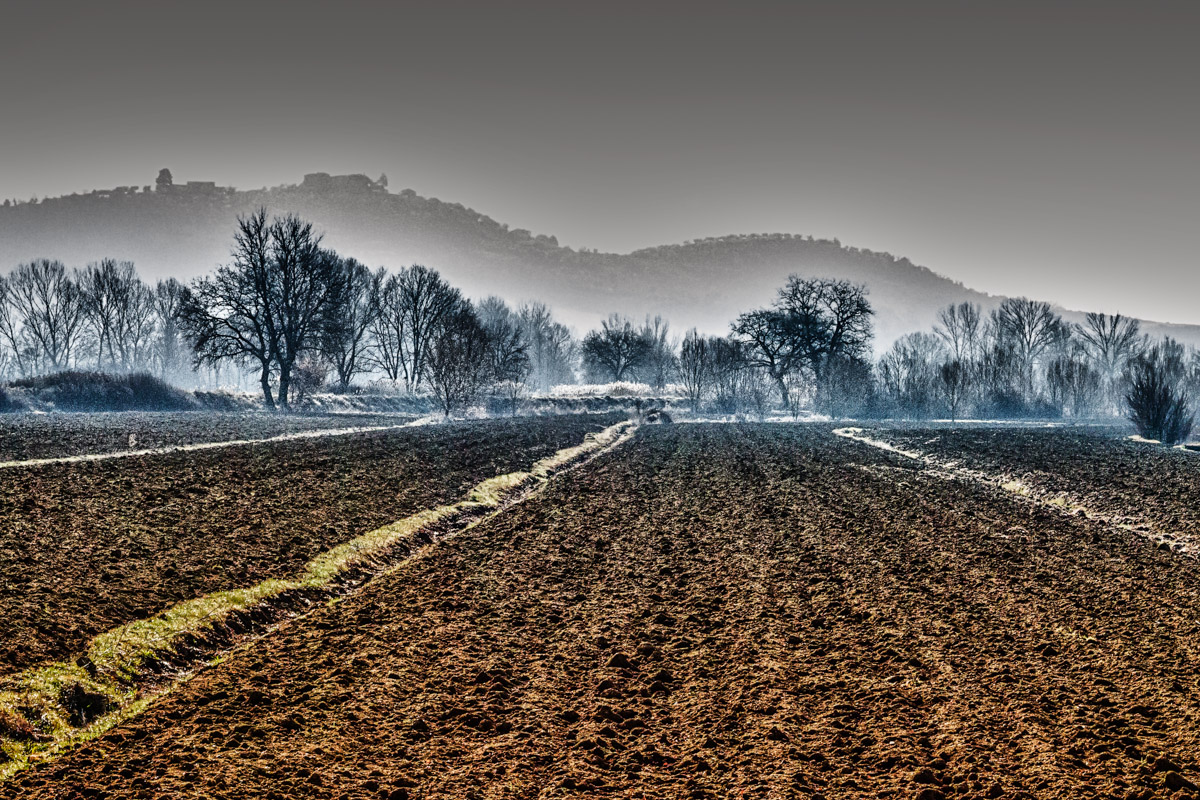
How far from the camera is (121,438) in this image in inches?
1308

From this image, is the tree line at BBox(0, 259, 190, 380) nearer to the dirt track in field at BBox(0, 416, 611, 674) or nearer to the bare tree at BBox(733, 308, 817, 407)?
the bare tree at BBox(733, 308, 817, 407)

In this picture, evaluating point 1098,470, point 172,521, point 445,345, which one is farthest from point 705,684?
point 445,345

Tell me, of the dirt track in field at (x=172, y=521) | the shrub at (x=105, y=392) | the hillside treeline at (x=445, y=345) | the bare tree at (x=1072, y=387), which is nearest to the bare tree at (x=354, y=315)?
the hillside treeline at (x=445, y=345)

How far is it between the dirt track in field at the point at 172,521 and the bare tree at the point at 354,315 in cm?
4850

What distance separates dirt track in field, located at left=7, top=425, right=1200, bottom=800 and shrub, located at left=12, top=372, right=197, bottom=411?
57078 millimetres

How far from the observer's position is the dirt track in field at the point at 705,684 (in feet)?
22.6

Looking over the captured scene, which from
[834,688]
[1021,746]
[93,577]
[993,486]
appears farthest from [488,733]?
[993,486]

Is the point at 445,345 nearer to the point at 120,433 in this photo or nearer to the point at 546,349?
the point at 120,433

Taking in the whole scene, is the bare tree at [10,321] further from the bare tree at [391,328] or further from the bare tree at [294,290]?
the bare tree at [294,290]

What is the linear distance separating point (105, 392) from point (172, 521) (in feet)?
180

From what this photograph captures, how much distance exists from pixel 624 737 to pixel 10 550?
11.4m

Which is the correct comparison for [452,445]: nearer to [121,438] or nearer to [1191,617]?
[121,438]

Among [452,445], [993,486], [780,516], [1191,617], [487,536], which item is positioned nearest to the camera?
[1191,617]

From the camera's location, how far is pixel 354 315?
84.4 metres
